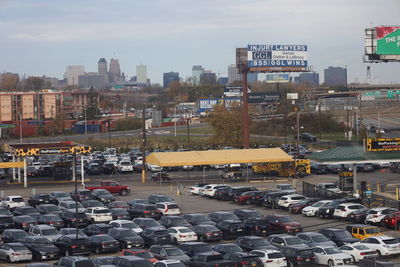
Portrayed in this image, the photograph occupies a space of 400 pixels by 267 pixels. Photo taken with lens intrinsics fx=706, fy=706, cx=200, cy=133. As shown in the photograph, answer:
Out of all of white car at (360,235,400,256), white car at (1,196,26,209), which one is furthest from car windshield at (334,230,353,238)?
white car at (1,196,26,209)

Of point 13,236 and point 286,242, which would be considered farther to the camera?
point 13,236

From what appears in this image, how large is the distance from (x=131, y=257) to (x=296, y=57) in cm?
9730

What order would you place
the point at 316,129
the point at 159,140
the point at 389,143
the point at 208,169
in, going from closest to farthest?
1. the point at 389,143
2. the point at 208,169
3. the point at 159,140
4. the point at 316,129

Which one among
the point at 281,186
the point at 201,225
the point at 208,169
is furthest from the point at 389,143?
the point at 208,169

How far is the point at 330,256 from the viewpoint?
28.7 metres

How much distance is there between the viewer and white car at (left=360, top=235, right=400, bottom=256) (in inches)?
1194

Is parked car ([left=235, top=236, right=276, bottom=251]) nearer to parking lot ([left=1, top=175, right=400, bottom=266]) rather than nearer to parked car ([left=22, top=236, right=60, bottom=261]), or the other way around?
parking lot ([left=1, top=175, right=400, bottom=266])

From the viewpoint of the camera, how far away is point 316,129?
4970 inches

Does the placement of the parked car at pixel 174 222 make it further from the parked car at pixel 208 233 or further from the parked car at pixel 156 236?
the parked car at pixel 156 236

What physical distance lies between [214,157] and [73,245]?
3174 centimetres

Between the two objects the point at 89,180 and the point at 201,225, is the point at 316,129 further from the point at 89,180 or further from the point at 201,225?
the point at 201,225

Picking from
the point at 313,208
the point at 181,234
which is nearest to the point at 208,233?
the point at 181,234

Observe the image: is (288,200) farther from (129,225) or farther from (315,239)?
(315,239)

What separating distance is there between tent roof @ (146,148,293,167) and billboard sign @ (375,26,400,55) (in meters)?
18.9
